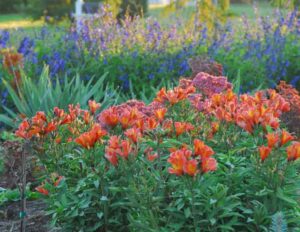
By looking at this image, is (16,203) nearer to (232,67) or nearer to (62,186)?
(62,186)

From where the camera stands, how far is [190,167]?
8.29 ft

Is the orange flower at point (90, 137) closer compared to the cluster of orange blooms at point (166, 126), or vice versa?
the cluster of orange blooms at point (166, 126)

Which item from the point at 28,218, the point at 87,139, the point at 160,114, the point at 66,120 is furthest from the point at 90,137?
the point at 28,218

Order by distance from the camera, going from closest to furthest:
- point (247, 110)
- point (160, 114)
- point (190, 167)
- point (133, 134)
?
point (190, 167) → point (133, 134) → point (247, 110) → point (160, 114)

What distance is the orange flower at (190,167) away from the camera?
252cm

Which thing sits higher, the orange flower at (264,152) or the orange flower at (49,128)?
the orange flower at (264,152)

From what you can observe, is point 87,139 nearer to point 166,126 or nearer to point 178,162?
point 166,126

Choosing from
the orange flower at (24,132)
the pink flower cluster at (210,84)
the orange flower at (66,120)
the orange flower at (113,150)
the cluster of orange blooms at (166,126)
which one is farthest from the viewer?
the pink flower cluster at (210,84)

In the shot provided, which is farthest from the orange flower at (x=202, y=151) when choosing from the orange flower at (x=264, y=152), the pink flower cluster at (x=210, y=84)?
the pink flower cluster at (x=210, y=84)

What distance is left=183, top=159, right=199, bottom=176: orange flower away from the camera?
252 cm

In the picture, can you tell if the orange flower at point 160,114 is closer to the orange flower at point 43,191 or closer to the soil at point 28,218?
the orange flower at point 43,191

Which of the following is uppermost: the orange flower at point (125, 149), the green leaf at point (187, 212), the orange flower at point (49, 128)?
the orange flower at point (125, 149)

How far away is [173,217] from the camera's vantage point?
2826 millimetres

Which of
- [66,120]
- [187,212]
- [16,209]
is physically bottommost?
[16,209]
